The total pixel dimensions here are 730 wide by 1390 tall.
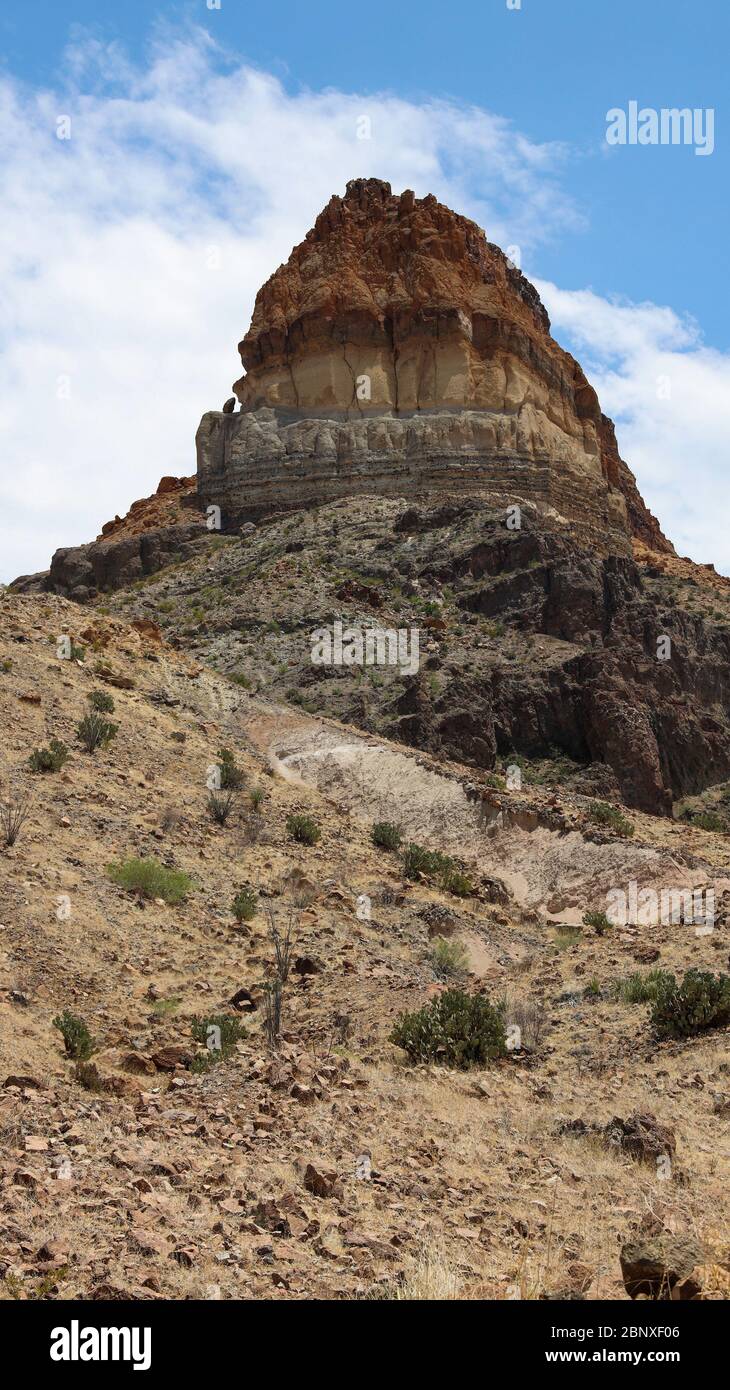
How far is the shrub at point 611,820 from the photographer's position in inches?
905

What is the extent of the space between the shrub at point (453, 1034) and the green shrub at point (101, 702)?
10.7m

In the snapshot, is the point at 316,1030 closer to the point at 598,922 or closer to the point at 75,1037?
the point at 75,1037

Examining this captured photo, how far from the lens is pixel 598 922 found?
1819 centimetres

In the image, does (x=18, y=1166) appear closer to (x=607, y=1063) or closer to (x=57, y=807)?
(x=607, y=1063)

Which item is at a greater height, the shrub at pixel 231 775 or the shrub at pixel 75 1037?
the shrub at pixel 231 775

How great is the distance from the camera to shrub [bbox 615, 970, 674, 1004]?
14.0m

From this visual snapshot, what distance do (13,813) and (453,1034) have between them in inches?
270

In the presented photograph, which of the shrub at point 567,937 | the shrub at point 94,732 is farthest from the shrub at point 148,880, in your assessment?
the shrub at point 567,937

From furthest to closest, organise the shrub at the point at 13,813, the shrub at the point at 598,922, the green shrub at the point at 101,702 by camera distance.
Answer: the green shrub at the point at 101,702
the shrub at the point at 598,922
the shrub at the point at 13,813

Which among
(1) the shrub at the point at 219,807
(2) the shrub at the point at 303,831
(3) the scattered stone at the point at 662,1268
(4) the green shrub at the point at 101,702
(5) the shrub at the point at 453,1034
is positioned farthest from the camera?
(4) the green shrub at the point at 101,702

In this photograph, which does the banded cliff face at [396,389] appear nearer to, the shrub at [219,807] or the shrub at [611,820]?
the shrub at [611,820]

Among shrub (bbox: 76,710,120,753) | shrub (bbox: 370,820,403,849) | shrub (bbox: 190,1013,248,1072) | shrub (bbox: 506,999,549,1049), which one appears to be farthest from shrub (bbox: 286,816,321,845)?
shrub (bbox: 190,1013,248,1072)

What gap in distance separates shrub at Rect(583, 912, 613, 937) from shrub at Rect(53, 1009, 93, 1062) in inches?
345
